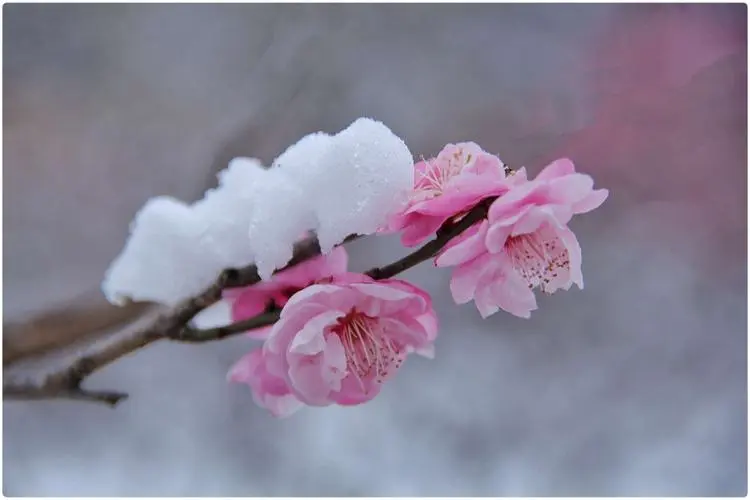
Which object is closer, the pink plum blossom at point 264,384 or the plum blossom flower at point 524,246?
the plum blossom flower at point 524,246

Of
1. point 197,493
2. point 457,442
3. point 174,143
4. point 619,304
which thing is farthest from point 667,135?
point 197,493

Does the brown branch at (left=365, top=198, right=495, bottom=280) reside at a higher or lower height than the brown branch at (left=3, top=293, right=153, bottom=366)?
lower

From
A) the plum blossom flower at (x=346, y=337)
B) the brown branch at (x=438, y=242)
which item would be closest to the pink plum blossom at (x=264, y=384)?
the plum blossom flower at (x=346, y=337)

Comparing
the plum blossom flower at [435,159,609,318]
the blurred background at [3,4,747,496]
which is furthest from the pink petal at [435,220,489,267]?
the blurred background at [3,4,747,496]

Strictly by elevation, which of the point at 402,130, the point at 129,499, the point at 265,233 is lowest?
the point at 129,499

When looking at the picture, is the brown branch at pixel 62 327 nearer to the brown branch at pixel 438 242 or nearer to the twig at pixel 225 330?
Answer: the twig at pixel 225 330

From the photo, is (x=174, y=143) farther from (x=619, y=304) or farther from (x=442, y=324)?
(x=619, y=304)

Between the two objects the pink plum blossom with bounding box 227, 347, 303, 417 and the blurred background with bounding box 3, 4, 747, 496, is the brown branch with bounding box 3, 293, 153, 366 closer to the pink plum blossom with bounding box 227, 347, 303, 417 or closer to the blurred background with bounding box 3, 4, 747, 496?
the blurred background with bounding box 3, 4, 747, 496
